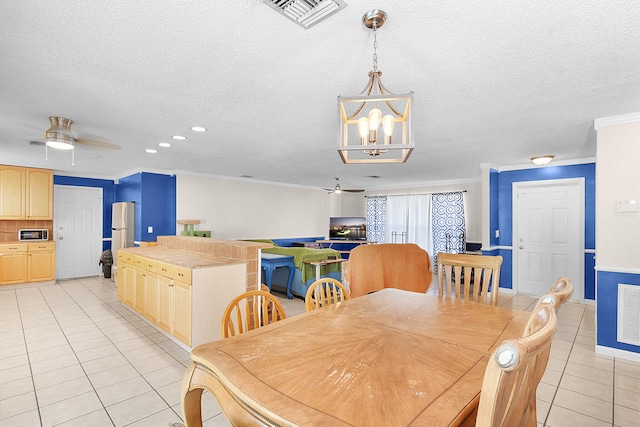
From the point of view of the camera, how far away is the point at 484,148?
4.45 m

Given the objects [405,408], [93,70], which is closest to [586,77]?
[405,408]

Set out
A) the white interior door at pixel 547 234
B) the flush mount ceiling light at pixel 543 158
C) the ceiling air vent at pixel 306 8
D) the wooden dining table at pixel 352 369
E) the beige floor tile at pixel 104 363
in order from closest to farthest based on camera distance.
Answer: the wooden dining table at pixel 352 369
the ceiling air vent at pixel 306 8
the beige floor tile at pixel 104 363
the flush mount ceiling light at pixel 543 158
the white interior door at pixel 547 234

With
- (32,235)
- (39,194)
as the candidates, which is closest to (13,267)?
(32,235)

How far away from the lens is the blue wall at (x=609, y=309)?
3191 mm

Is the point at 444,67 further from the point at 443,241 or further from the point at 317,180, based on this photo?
the point at 443,241

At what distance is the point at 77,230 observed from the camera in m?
7.21

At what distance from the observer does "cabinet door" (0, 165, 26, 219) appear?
598 cm

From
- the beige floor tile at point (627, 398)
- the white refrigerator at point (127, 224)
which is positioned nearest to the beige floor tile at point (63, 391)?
the beige floor tile at point (627, 398)

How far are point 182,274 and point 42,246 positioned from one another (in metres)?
5.33

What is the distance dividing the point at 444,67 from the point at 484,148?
9.06 ft

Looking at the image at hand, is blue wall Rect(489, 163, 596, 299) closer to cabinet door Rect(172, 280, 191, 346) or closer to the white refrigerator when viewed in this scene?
cabinet door Rect(172, 280, 191, 346)

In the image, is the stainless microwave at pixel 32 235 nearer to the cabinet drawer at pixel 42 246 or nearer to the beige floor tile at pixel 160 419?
the cabinet drawer at pixel 42 246

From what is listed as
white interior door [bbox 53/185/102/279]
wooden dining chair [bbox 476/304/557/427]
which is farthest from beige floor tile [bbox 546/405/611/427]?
white interior door [bbox 53/185/102/279]

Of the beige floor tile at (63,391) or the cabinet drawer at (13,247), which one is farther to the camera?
the cabinet drawer at (13,247)
